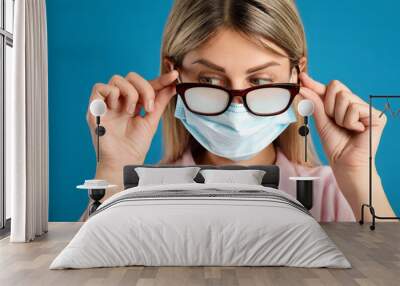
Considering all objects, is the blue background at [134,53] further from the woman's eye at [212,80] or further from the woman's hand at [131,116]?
the woman's eye at [212,80]

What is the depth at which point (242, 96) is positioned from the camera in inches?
258

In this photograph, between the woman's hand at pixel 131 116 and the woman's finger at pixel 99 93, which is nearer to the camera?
the woman's hand at pixel 131 116

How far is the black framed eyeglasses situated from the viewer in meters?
6.56

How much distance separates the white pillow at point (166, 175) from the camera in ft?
21.0

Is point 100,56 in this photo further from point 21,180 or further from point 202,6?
point 21,180

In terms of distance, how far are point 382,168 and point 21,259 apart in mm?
4372

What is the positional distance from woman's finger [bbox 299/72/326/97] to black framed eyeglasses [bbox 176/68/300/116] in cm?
30

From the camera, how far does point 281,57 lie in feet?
22.3

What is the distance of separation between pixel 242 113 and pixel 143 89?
4.07 ft

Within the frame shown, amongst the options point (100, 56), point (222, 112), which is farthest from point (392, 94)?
point (100, 56)

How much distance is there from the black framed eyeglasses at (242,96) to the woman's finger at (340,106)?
1.96ft

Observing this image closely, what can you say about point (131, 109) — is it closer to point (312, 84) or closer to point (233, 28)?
point (233, 28)

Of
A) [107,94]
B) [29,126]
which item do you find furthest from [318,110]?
[29,126]

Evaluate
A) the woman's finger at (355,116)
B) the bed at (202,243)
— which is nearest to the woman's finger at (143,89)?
the woman's finger at (355,116)
